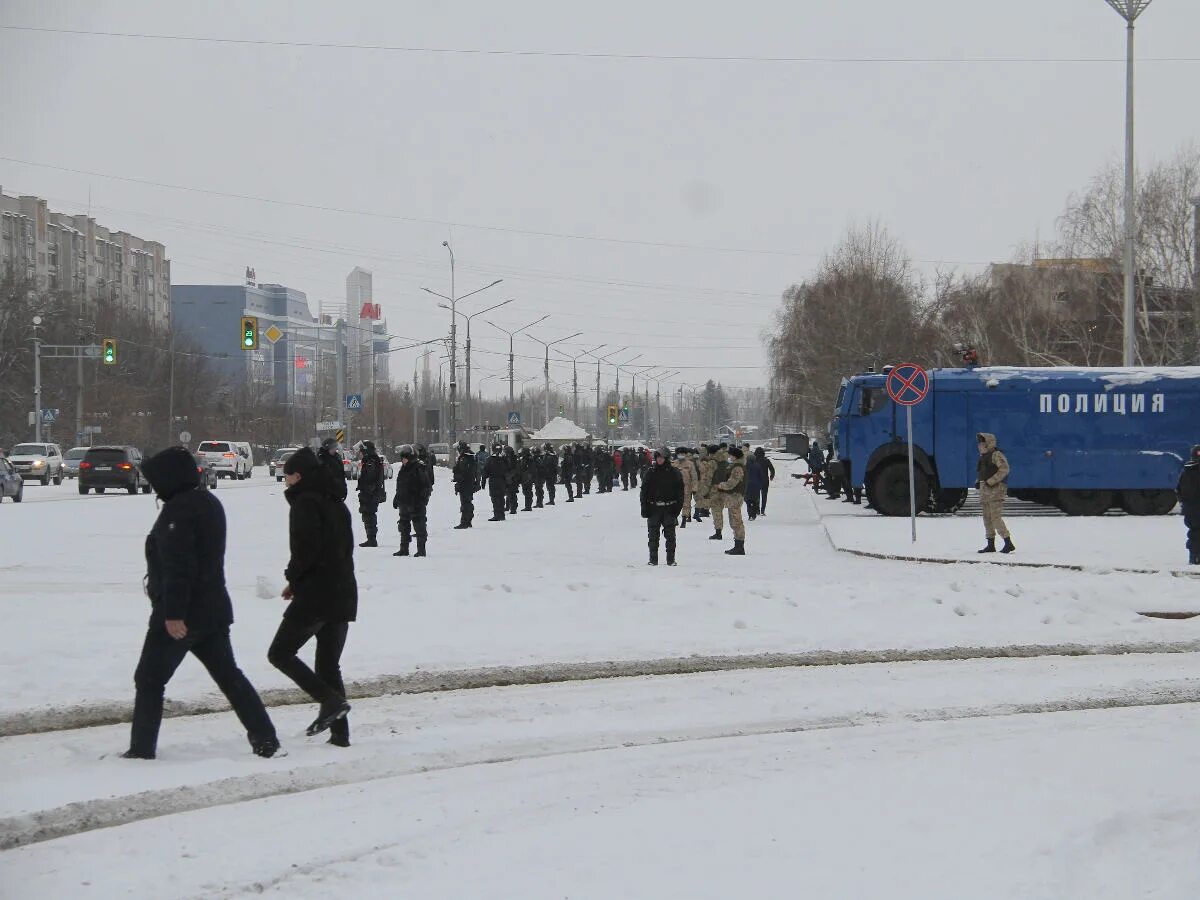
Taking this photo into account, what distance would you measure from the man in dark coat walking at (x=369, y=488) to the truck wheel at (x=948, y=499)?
14545mm

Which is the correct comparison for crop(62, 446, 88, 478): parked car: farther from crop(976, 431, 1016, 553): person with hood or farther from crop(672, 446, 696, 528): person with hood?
crop(976, 431, 1016, 553): person with hood

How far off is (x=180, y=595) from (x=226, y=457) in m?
63.4

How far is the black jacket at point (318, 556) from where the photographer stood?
27.3ft

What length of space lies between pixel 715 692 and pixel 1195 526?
11790mm

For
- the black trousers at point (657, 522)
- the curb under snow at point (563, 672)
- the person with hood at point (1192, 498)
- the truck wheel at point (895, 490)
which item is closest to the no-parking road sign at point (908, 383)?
the person with hood at point (1192, 498)

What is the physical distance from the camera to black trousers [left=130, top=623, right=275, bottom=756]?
782 cm

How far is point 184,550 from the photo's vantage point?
7734mm

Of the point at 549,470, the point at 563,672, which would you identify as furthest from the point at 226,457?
the point at 563,672

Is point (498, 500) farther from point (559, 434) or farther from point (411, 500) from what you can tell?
point (559, 434)

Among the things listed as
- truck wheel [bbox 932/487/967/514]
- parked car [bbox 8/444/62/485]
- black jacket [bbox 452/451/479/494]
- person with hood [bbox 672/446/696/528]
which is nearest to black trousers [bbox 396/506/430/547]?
black jacket [bbox 452/451/479/494]

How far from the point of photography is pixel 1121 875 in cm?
599

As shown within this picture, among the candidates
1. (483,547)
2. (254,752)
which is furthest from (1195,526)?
(254,752)

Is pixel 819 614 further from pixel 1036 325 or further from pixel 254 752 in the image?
pixel 1036 325

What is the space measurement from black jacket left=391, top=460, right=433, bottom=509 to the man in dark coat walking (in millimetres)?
1288
